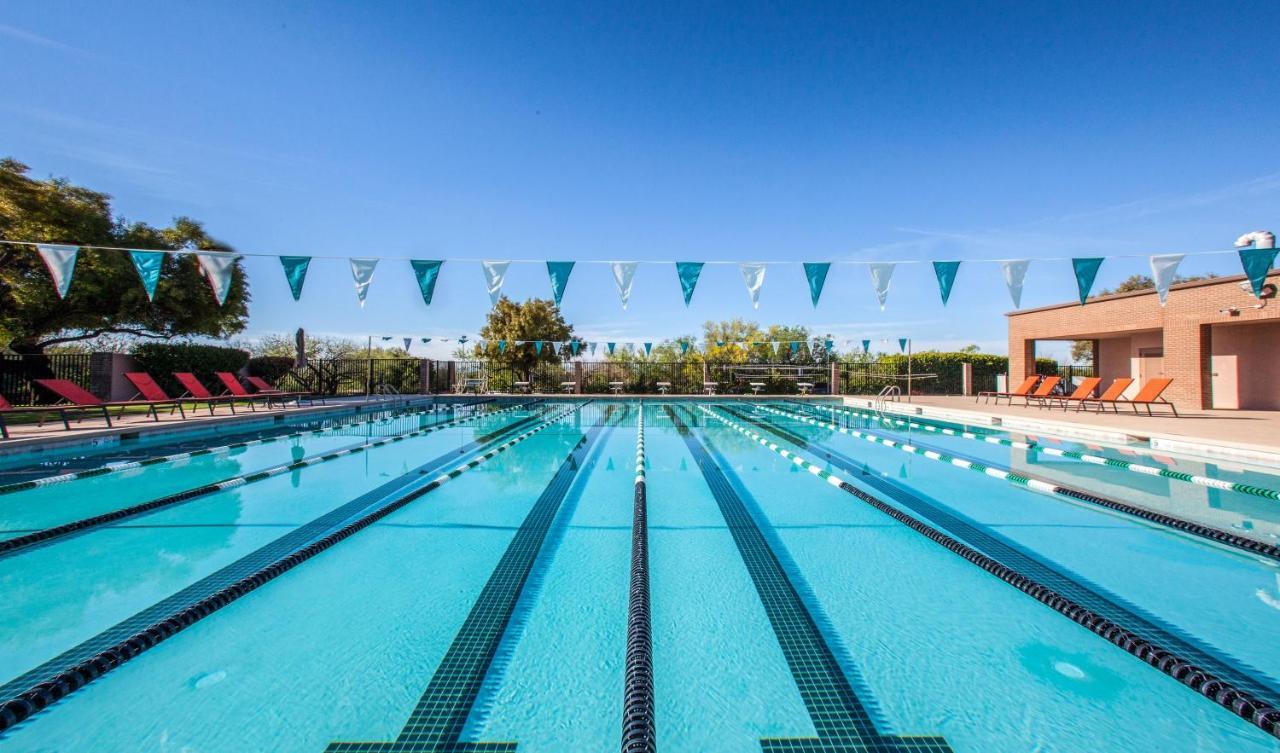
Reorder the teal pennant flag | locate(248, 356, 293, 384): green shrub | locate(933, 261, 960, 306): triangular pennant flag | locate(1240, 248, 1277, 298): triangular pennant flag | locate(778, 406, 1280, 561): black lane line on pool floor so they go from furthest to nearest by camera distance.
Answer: locate(248, 356, 293, 384): green shrub → locate(933, 261, 960, 306): triangular pennant flag → the teal pennant flag → locate(1240, 248, 1277, 298): triangular pennant flag → locate(778, 406, 1280, 561): black lane line on pool floor

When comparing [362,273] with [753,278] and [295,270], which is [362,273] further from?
[753,278]

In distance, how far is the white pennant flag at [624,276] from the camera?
8719mm

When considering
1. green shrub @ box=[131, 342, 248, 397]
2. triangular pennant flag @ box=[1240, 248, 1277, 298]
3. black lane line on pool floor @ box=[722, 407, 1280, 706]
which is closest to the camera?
black lane line on pool floor @ box=[722, 407, 1280, 706]

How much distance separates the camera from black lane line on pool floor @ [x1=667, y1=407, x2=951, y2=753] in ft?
5.68

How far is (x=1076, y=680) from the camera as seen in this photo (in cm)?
212

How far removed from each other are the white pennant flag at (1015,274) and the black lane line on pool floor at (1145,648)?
6.43 m

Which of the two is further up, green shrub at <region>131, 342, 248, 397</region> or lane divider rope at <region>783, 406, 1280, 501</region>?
green shrub at <region>131, 342, 248, 397</region>

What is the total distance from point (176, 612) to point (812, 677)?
3.12 metres

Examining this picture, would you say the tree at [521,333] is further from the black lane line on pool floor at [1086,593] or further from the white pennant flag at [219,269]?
A: the black lane line on pool floor at [1086,593]

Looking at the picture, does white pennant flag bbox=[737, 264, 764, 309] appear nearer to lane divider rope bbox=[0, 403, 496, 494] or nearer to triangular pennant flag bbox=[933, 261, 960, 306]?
triangular pennant flag bbox=[933, 261, 960, 306]

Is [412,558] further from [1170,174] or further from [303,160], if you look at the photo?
[1170,174]

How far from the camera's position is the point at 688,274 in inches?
340

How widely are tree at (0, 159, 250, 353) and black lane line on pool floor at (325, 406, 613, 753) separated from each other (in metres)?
14.3

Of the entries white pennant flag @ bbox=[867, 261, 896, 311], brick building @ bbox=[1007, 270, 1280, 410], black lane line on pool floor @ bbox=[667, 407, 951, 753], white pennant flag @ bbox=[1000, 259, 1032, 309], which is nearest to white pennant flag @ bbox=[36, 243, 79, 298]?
black lane line on pool floor @ bbox=[667, 407, 951, 753]
